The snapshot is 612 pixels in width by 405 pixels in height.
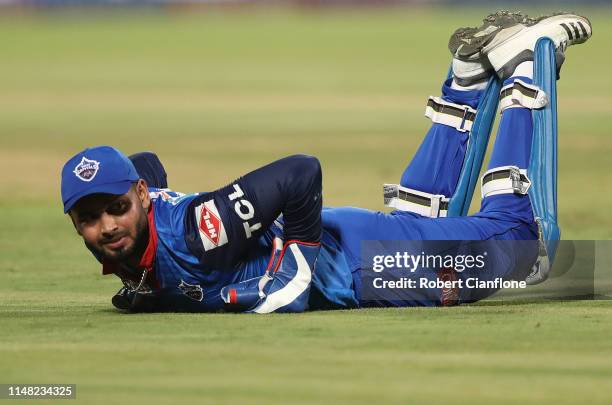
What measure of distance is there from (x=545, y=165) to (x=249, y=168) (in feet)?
25.3

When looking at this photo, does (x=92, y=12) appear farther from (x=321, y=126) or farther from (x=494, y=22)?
(x=494, y=22)

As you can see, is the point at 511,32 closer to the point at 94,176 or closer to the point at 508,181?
the point at 508,181

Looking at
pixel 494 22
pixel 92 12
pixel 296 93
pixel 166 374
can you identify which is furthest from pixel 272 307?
pixel 92 12

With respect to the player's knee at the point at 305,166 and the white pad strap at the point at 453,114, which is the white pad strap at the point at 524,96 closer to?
the white pad strap at the point at 453,114

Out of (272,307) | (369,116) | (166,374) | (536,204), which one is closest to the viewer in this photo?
(166,374)

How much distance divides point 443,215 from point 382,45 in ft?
94.5

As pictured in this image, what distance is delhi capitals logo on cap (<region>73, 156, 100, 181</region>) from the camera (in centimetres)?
542

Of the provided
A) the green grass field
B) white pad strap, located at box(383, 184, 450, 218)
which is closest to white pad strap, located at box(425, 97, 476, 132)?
white pad strap, located at box(383, 184, 450, 218)

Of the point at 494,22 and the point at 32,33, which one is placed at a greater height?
the point at 494,22

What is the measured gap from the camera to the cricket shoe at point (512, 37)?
266 inches

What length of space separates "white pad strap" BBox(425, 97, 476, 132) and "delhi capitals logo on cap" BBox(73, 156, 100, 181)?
2.14m

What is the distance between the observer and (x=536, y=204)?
6418mm

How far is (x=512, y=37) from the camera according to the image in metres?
6.78

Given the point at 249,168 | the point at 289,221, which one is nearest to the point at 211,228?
the point at 289,221
